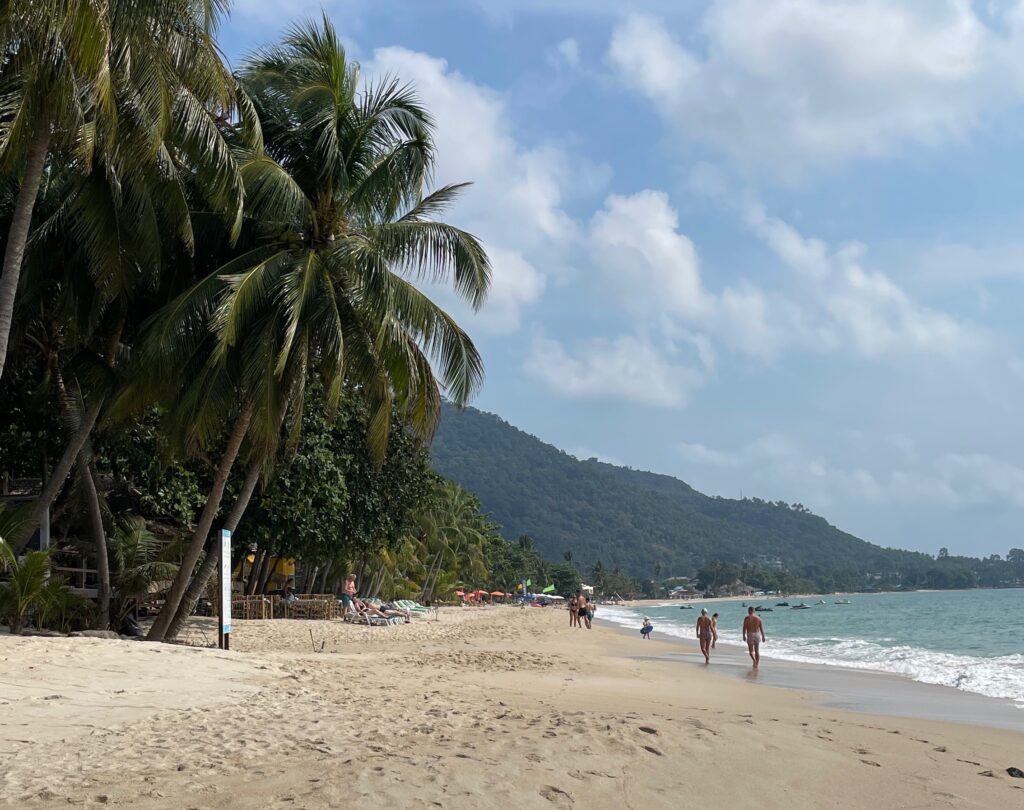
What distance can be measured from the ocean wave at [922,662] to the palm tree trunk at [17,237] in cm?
1382

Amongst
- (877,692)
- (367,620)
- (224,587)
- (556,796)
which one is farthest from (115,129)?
(367,620)

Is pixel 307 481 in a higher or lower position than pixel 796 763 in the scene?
higher

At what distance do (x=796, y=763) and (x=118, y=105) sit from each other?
9277mm

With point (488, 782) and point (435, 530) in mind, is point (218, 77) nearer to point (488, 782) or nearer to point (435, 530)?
point (488, 782)

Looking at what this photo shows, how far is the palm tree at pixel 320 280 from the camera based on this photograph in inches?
488

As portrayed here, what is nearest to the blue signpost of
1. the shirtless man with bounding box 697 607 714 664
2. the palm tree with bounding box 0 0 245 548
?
the palm tree with bounding box 0 0 245 548

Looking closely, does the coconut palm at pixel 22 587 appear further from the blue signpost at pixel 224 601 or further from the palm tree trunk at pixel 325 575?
the palm tree trunk at pixel 325 575

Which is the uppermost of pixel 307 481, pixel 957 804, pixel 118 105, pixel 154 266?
pixel 118 105

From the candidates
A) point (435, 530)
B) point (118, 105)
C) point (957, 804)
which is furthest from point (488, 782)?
point (435, 530)

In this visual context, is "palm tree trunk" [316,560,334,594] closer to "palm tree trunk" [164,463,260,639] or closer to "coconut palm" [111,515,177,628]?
"coconut palm" [111,515,177,628]

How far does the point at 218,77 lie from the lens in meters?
10.6

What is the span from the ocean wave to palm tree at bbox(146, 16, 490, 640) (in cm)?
1005

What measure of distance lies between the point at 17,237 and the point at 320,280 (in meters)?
4.17

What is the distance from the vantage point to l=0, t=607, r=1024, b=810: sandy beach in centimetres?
520
